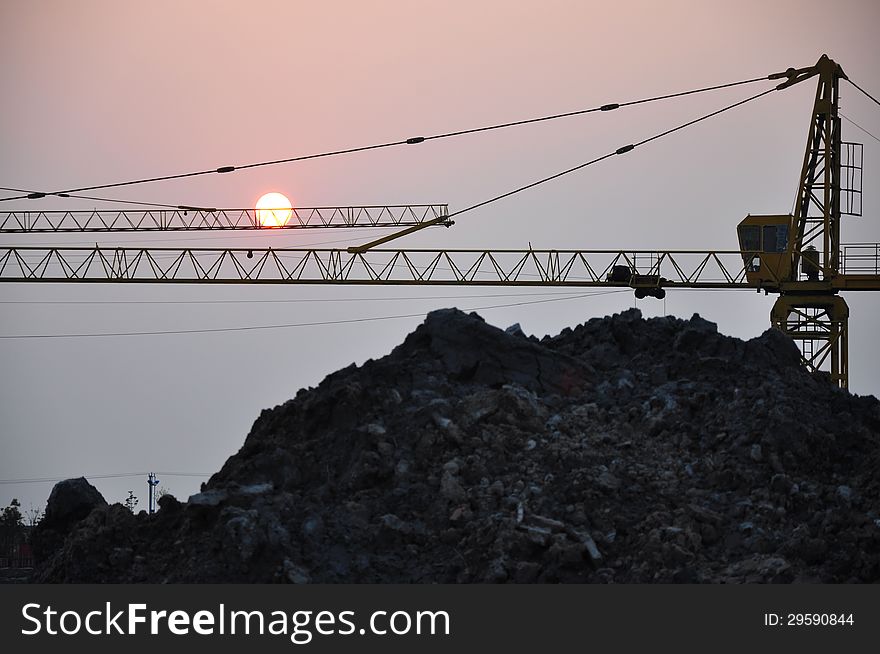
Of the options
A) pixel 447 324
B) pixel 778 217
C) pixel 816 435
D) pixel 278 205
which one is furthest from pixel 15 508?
pixel 816 435

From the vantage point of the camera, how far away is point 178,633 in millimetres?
47688

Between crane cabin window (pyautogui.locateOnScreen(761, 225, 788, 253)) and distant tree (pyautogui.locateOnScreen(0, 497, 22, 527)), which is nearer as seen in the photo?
crane cabin window (pyautogui.locateOnScreen(761, 225, 788, 253))

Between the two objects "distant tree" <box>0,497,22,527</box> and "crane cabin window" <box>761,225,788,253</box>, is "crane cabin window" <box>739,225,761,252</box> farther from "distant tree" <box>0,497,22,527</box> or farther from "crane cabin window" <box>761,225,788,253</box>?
"distant tree" <box>0,497,22,527</box>

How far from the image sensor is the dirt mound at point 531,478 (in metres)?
54.5

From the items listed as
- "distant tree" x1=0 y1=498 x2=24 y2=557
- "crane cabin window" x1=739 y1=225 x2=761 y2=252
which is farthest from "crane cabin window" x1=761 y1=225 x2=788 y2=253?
"distant tree" x1=0 y1=498 x2=24 y2=557

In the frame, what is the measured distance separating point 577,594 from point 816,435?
Answer: 14992 millimetres

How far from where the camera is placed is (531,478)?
58.6 meters

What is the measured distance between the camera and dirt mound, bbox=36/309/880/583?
5453 cm

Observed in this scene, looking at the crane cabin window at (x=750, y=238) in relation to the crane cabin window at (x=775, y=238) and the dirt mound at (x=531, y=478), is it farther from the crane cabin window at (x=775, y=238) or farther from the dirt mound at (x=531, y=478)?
the dirt mound at (x=531, y=478)

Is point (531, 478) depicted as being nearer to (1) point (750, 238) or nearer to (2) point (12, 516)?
(1) point (750, 238)

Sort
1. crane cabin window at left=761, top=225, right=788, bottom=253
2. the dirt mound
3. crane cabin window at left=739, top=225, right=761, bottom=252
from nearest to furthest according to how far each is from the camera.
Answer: the dirt mound
crane cabin window at left=761, top=225, right=788, bottom=253
crane cabin window at left=739, top=225, right=761, bottom=252

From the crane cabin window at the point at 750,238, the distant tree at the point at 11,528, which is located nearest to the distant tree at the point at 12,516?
the distant tree at the point at 11,528

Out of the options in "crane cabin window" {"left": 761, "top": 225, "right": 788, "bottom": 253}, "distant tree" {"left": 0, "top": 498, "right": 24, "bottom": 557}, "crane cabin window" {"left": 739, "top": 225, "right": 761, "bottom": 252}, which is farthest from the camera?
"distant tree" {"left": 0, "top": 498, "right": 24, "bottom": 557}

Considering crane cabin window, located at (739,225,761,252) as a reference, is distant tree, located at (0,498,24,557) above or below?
below
